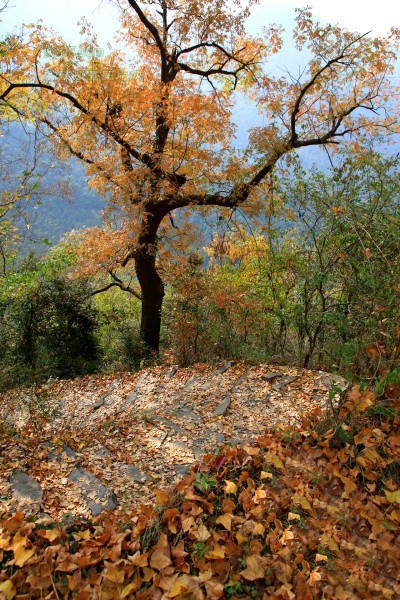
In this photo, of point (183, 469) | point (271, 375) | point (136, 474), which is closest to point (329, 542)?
point (183, 469)

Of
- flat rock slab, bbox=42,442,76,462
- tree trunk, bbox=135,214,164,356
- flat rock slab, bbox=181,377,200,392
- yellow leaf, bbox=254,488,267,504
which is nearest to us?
yellow leaf, bbox=254,488,267,504

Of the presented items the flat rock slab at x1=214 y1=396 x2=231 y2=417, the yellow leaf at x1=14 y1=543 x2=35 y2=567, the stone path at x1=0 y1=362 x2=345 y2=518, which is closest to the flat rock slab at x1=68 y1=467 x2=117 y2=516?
the stone path at x1=0 y1=362 x2=345 y2=518

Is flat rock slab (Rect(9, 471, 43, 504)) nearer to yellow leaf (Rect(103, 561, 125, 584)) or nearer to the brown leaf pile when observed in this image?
the brown leaf pile

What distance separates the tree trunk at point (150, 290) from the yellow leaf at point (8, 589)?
6473 millimetres

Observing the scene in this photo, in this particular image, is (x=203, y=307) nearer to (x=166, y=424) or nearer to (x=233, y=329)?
(x=233, y=329)

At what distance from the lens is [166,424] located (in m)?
4.02

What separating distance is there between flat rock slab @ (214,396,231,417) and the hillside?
208 mm

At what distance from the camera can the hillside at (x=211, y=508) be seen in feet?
6.73

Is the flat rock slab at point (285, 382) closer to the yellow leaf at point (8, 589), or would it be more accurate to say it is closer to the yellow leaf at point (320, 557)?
the yellow leaf at point (320, 557)

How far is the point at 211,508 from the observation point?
2.45m

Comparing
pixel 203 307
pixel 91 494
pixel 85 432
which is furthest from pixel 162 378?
pixel 91 494

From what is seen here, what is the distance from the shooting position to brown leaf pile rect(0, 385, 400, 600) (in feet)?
6.63

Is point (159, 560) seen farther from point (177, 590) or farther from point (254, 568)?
point (254, 568)

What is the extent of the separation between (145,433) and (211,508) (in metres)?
1.51
